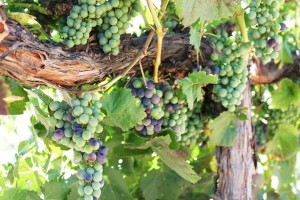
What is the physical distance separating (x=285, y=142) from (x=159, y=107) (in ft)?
3.13

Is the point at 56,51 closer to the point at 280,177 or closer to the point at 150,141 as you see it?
the point at 150,141

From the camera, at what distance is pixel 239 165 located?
5.83 feet

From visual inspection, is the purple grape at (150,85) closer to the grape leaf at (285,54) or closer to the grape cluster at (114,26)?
the grape cluster at (114,26)

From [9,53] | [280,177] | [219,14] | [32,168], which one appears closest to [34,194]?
[32,168]

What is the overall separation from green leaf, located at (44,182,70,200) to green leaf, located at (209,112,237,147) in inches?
22.8

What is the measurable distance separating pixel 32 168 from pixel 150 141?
47cm

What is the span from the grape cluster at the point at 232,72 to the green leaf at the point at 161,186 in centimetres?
42

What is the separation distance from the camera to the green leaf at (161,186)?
1.94 m

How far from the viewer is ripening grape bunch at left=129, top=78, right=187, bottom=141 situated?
152 centimetres

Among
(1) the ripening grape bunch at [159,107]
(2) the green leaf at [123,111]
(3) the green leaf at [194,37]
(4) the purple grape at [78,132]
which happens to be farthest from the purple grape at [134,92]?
(4) the purple grape at [78,132]

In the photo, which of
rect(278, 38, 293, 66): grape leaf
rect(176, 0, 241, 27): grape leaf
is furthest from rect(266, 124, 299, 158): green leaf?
rect(176, 0, 241, 27): grape leaf

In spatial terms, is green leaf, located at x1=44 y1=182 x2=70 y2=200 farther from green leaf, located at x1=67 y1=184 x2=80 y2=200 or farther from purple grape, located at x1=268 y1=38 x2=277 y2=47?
purple grape, located at x1=268 y1=38 x2=277 y2=47

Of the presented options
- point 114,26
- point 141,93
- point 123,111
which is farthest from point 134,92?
point 114,26

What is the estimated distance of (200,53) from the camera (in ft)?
5.51
